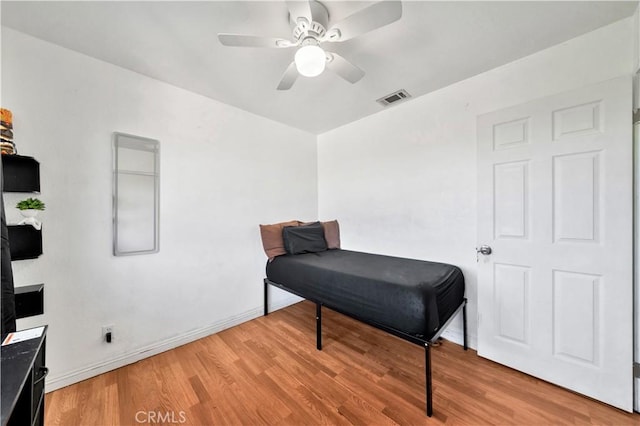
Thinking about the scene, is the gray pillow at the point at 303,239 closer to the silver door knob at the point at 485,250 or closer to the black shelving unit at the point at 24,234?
the silver door knob at the point at 485,250

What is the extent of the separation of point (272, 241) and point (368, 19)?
2233mm

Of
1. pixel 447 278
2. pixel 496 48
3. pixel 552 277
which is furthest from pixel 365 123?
pixel 552 277

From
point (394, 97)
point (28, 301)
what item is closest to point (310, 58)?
point (394, 97)

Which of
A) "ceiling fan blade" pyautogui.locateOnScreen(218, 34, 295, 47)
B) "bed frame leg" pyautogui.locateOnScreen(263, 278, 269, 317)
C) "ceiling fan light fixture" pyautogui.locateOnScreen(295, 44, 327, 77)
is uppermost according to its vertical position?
"ceiling fan blade" pyautogui.locateOnScreen(218, 34, 295, 47)

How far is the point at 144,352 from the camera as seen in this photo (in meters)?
2.02

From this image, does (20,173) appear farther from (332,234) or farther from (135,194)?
(332,234)

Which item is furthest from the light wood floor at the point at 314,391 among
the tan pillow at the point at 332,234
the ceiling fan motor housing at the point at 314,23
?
the ceiling fan motor housing at the point at 314,23

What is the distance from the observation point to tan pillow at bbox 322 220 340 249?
10.2 feet

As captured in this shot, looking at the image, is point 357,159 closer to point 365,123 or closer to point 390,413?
point 365,123

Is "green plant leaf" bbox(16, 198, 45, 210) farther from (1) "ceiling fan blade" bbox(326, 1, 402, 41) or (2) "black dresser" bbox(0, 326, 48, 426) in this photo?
(1) "ceiling fan blade" bbox(326, 1, 402, 41)

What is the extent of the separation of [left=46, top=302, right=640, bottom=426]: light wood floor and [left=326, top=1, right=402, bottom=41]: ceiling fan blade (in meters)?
2.29

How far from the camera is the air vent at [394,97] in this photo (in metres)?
2.40

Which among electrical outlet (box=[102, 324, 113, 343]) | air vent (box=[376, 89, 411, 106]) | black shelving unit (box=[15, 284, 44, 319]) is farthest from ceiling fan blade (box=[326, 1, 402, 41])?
electrical outlet (box=[102, 324, 113, 343])

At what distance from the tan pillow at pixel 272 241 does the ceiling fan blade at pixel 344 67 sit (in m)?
1.82
